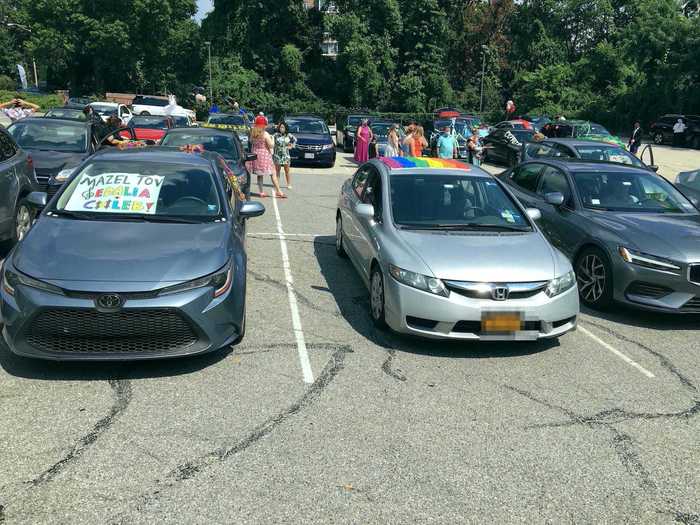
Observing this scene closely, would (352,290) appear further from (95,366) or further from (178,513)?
(178,513)

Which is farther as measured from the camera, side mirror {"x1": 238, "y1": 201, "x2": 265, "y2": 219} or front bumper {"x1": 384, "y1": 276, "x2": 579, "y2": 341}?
side mirror {"x1": 238, "y1": 201, "x2": 265, "y2": 219}

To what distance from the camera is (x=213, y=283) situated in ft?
16.3

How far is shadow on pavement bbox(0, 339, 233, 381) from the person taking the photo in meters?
4.86

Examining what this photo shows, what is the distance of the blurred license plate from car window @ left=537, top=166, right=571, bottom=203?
3156 mm

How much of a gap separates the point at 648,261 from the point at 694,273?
43 centimetres

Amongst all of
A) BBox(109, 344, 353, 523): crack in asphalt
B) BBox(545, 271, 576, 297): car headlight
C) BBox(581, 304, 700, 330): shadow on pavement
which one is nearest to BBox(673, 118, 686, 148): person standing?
BBox(581, 304, 700, 330): shadow on pavement

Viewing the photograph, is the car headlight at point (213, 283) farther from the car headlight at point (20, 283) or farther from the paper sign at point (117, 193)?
the paper sign at point (117, 193)

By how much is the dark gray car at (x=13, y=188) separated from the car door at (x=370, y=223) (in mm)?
4151

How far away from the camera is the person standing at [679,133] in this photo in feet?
113

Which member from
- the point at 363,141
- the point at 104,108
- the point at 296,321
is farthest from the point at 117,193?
the point at 104,108

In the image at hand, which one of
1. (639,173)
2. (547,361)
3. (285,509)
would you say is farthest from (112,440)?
(639,173)

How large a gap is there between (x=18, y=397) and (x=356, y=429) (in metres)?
2.31

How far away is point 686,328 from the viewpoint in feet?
22.1

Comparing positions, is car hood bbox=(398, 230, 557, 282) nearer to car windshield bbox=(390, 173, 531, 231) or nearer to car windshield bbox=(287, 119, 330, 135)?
car windshield bbox=(390, 173, 531, 231)
